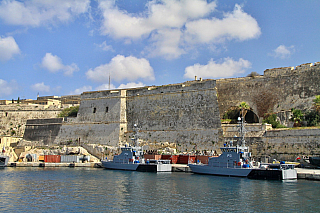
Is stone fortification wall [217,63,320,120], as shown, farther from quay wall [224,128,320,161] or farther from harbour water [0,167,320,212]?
harbour water [0,167,320,212]

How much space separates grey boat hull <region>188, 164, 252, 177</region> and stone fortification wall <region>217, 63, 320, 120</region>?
511 inches

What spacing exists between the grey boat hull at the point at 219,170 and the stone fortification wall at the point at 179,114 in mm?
5191

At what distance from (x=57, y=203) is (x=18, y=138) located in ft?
102

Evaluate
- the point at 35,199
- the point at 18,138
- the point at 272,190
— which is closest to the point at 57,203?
the point at 35,199

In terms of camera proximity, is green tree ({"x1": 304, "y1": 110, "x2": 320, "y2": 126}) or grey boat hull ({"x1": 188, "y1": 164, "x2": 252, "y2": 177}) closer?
grey boat hull ({"x1": 188, "y1": 164, "x2": 252, "y2": 177})

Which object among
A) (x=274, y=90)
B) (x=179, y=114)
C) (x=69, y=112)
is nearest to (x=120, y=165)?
(x=179, y=114)

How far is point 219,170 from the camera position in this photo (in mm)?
28938

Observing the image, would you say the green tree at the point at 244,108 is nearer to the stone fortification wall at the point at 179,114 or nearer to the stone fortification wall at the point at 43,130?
the stone fortification wall at the point at 179,114

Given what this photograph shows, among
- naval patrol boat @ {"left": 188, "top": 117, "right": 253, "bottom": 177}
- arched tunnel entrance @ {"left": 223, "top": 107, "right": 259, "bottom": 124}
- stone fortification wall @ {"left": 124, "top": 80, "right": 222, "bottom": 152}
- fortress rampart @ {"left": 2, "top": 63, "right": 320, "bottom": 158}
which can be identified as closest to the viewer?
naval patrol boat @ {"left": 188, "top": 117, "right": 253, "bottom": 177}

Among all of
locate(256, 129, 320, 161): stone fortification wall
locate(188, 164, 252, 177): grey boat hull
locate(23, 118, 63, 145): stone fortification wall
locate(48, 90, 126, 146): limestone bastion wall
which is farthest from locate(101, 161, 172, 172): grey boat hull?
locate(23, 118, 63, 145): stone fortification wall

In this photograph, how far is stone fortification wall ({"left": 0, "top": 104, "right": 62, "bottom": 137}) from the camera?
49.1 metres

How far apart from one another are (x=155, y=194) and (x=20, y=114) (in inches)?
1387

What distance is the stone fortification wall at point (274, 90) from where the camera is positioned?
3678 centimetres

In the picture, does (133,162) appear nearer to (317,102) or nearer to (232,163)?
(232,163)
